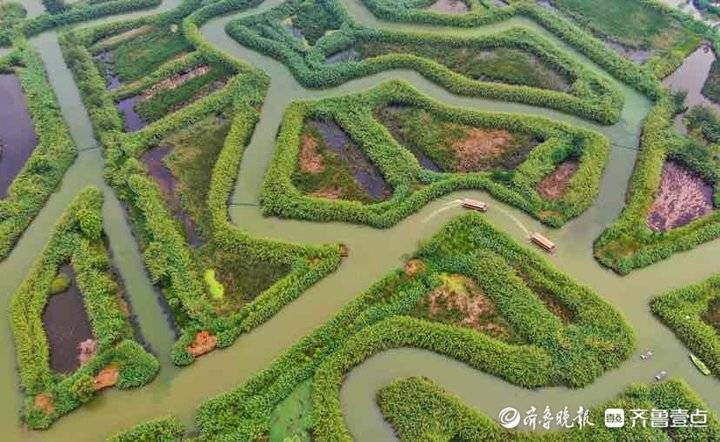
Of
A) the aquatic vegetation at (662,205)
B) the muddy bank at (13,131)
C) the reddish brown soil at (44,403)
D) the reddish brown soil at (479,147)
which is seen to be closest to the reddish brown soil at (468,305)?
the aquatic vegetation at (662,205)

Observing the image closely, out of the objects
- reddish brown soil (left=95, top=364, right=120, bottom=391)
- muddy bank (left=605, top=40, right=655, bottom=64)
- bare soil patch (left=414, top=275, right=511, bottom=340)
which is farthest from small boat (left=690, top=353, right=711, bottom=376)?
reddish brown soil (left=95, top=364, right=120, bottom=391)

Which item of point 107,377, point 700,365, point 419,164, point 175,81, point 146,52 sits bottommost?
point 107,377

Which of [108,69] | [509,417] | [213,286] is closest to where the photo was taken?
[509,417]

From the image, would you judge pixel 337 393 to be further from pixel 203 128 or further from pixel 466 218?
pixel 203 128

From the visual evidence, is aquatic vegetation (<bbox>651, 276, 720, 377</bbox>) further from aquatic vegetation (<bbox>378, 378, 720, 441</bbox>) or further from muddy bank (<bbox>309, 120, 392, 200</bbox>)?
muddy bank (<bbox>309, 120, 392, 200</bbox>)

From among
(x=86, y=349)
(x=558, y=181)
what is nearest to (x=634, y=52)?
(x=558, y=181)

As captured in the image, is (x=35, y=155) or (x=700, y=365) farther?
(x=35, y=155)

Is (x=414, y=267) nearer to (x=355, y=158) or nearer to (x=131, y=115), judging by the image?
(x=355, y=158)

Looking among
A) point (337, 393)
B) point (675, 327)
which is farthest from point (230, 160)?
point (675, 327)
